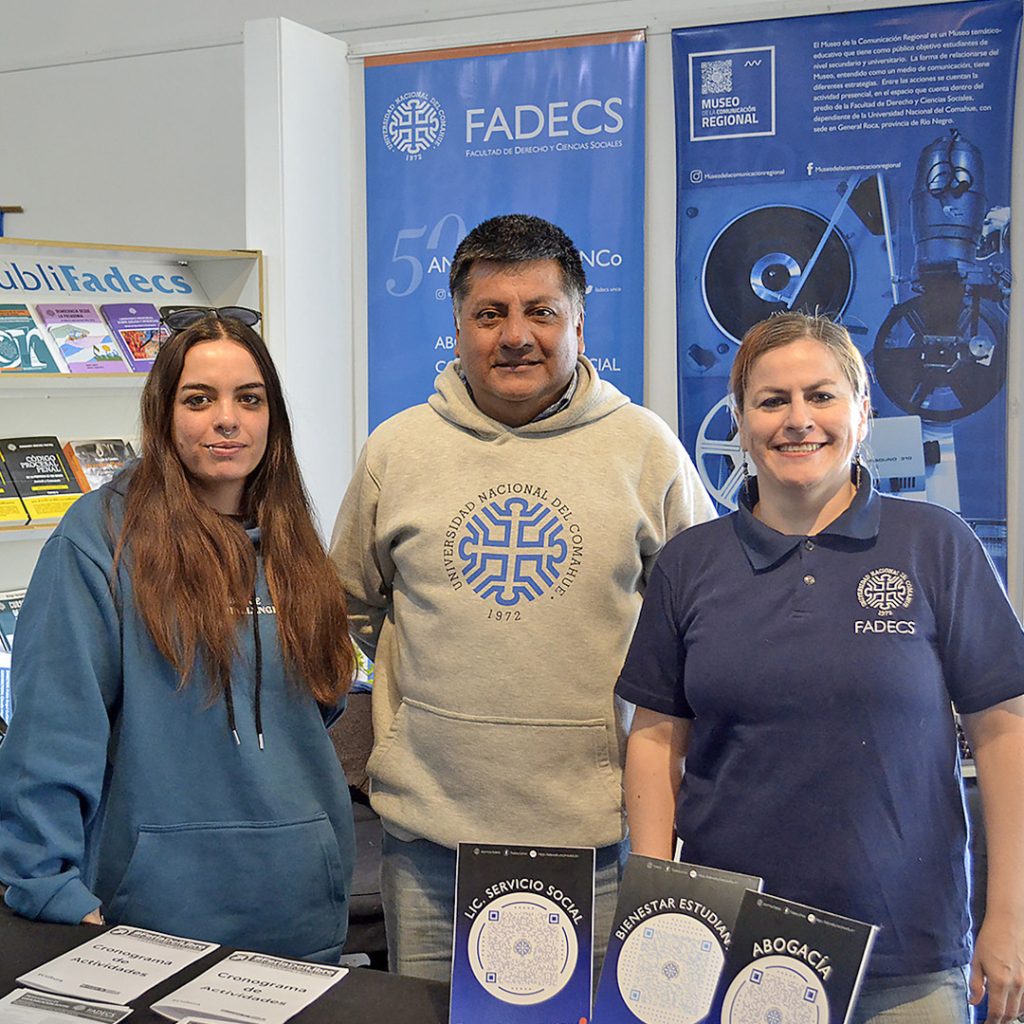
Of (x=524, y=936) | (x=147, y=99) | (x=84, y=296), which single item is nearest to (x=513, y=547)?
(x=524, y=936)

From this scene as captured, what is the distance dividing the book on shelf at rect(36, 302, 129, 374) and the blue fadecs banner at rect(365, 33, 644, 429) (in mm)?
840

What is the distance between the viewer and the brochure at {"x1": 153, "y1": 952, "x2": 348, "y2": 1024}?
1.40 meters

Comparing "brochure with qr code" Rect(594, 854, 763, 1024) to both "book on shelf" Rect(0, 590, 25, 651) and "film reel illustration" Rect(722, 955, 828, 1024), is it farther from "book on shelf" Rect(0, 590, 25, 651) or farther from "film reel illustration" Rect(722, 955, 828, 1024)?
"book on shelf" Rect(0, 590, 25, 651)

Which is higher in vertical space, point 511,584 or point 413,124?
point 413,124

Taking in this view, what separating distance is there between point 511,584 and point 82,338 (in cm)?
234

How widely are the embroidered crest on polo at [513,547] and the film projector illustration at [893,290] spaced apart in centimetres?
165

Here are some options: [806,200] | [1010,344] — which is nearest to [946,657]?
[1010,344]

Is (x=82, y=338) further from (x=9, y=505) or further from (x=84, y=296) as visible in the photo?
(x=9, y=505)

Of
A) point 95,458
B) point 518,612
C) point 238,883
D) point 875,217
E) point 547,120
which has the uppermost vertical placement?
point 547,120

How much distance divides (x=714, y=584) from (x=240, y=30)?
4.67m

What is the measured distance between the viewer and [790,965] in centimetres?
121

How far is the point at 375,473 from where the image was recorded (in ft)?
6.89

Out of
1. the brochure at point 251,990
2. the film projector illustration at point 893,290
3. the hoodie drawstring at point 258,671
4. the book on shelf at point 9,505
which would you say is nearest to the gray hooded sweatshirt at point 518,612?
the hoodie drawstring at point 258,671

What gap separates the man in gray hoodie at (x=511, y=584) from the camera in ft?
6.33
